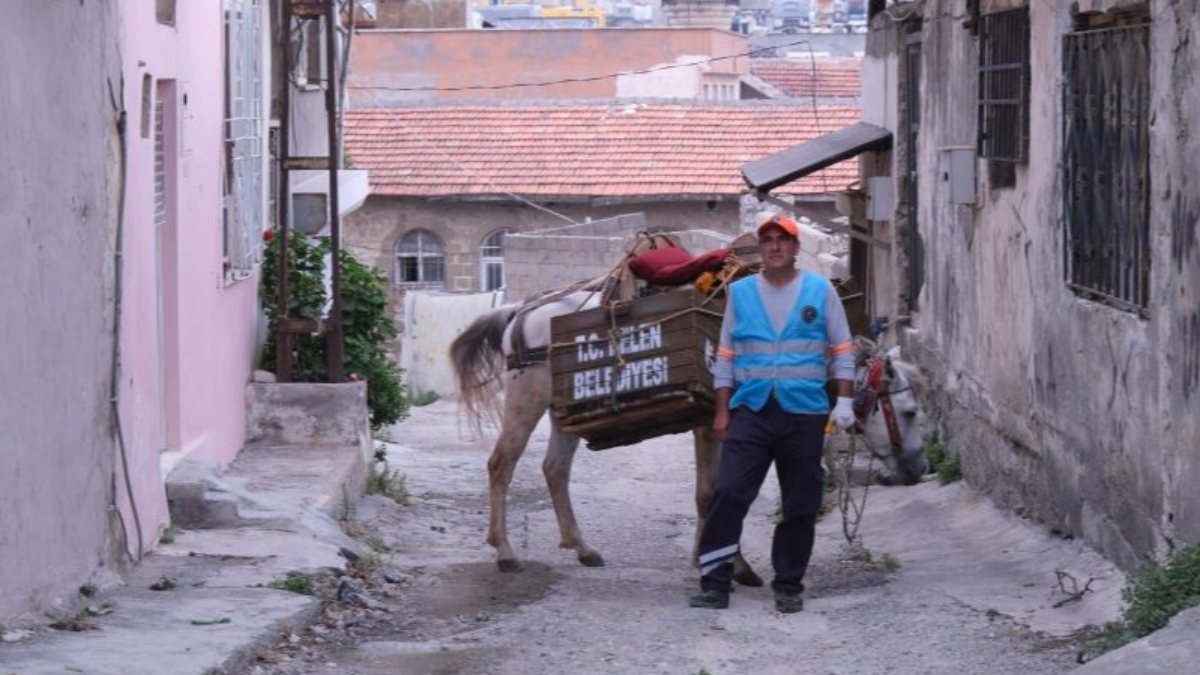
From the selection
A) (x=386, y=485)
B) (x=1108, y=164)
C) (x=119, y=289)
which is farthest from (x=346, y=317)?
(x=1108, y=164)

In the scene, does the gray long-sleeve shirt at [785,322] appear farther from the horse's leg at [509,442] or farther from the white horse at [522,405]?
the horse's leg at [509,442]

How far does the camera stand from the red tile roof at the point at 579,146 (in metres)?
37.3

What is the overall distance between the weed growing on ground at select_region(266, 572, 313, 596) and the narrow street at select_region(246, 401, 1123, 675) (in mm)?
160

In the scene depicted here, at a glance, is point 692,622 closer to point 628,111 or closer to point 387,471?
point 387,471

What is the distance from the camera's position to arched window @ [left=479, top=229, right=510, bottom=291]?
3922 centimetres

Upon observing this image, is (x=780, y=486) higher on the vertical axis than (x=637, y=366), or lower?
lower

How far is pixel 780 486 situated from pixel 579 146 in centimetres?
3017

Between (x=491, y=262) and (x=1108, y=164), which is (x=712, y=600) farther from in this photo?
(x=491, y=262)

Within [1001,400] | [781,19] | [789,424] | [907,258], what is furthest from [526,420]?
[781,19]

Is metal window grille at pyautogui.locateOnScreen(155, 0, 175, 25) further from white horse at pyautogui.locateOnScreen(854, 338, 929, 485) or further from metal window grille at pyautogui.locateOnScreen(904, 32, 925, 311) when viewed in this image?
metal window grille at pyautogui.locateOnScreen(904, 32, 925, 311)

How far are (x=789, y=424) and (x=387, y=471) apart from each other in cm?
593

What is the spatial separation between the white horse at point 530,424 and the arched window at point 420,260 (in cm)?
2891

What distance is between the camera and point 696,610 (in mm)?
8977

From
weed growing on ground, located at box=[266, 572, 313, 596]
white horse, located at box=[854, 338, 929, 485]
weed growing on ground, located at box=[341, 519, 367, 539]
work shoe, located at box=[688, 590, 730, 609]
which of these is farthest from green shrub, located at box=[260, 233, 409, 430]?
work shoe, located at box=[688, 590, 730, 609]
